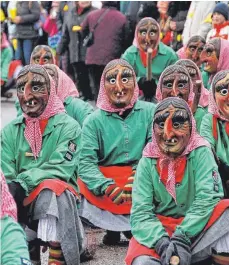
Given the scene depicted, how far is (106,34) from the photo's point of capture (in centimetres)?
1224

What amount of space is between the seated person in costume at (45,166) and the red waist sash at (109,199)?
1.94ft

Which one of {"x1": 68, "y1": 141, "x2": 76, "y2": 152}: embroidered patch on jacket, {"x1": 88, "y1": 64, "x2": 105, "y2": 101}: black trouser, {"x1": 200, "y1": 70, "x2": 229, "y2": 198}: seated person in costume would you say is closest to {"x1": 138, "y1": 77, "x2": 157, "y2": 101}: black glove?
{"x1": 200, "y1": 70, "x2": 229, "y2": 198}: seated person in costume

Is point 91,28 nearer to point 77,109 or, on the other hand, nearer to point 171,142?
point 77,109

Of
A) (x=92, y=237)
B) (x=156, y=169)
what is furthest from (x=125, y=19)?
(x=156, y=169)

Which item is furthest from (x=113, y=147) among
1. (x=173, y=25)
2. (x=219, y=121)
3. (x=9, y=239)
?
(x=173, y=25)

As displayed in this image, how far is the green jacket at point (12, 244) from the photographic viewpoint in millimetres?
3914

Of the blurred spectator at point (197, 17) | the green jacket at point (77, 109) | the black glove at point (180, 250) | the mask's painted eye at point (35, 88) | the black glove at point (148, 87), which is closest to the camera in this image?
the black glove at point (180, 250)

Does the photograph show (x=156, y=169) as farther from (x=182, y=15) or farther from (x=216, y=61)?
(x=182, y=15)

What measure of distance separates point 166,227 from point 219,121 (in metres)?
1.21

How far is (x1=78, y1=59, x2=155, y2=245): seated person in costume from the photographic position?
6.32 m

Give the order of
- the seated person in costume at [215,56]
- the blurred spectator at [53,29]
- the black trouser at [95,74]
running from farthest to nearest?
the blurred spectator at [53,29]
the black trouser at [95,74]
the seated person in costume at [215,56]

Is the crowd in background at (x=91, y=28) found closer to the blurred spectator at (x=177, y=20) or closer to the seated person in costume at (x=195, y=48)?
the blurred spectator at (x=177, y=20)

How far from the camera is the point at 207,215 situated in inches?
196

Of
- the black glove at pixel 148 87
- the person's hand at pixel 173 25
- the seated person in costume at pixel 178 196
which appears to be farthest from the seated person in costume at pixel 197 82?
the person's hand at pixel 173 25
